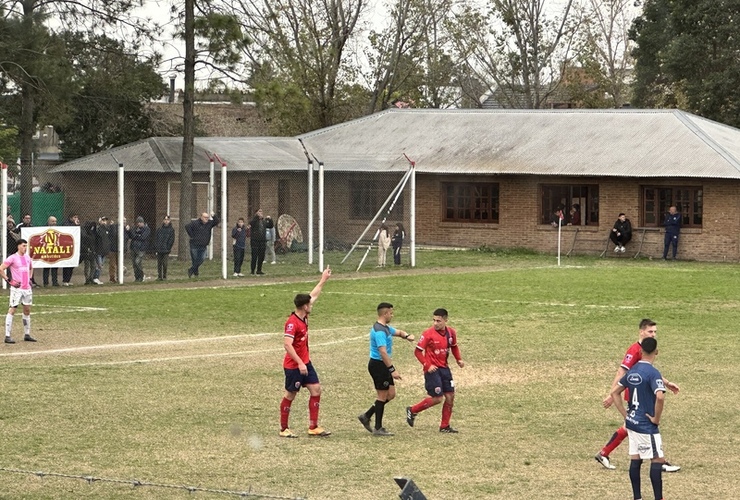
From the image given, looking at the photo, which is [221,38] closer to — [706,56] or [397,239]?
[397,239]

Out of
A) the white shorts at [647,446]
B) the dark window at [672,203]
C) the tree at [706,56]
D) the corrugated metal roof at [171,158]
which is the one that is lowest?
the white shorts at [647,446]

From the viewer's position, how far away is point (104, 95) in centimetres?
5141

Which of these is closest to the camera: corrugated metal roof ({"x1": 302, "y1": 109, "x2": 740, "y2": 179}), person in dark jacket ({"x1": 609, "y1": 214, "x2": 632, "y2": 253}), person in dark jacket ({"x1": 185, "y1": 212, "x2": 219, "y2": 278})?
person in dark jacket ({"x1": 185, "y1": 212, "x2": 219, "y2": 278})

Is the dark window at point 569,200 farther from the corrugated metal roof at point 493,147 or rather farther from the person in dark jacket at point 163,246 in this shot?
the person in dark jacket at point 163,246

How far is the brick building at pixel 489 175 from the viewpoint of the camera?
1713 inches

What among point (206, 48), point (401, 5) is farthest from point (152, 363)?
point (401, 5)

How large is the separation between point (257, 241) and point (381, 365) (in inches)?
867

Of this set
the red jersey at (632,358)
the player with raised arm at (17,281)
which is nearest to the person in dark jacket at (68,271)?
the player with raised arm at (17,281)

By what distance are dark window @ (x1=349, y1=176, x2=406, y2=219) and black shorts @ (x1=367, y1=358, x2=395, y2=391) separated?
25.4 m

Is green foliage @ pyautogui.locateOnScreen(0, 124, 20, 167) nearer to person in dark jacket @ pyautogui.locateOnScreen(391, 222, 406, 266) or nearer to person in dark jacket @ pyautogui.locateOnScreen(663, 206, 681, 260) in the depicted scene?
person in dark jacket @ pyautogui.locateOnScreen(391, 222, 406, 266)

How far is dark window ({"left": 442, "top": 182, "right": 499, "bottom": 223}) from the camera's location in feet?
162

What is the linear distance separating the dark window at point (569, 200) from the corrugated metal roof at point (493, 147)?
3.16ft

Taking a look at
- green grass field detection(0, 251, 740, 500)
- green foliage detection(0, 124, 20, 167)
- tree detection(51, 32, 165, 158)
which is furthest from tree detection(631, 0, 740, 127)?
green foliage detection(0, 124, 20, 167)

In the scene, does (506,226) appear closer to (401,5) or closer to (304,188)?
(304,188)
